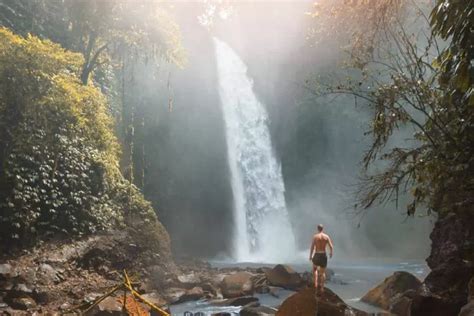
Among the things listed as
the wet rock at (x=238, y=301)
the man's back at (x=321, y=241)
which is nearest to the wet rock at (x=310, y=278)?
the wet rock at (x=238, y=301)

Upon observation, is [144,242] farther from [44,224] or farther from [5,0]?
[5,0]

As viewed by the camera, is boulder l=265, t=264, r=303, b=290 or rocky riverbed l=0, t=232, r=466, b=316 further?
boulder l=265, t=264, r=303, b=290

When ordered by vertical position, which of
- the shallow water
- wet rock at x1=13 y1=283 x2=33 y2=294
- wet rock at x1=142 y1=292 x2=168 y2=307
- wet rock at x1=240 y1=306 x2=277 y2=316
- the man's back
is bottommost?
the shallow water

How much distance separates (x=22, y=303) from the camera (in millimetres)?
7984

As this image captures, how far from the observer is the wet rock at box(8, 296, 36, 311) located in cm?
790

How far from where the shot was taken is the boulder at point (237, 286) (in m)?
11.7

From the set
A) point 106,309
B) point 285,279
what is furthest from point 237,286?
point 106,309

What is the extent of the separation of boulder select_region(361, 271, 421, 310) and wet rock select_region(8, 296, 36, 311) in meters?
8.41

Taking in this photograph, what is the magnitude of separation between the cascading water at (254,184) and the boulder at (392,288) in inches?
627

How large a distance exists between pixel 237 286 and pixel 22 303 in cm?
600

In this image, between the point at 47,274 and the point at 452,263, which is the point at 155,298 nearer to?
the point at 47,274

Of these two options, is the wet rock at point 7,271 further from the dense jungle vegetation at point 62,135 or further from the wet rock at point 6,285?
the dense jungle vegetation at point 62,135

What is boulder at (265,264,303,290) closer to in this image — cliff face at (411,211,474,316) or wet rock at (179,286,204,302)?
wet rock at (179,286,204,302)

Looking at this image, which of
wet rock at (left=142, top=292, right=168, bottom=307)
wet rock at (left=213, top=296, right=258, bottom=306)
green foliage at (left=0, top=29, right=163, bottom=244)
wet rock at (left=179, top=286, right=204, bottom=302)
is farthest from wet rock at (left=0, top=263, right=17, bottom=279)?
wet rock at (left=213, top=296, right=258, bottom=306)
